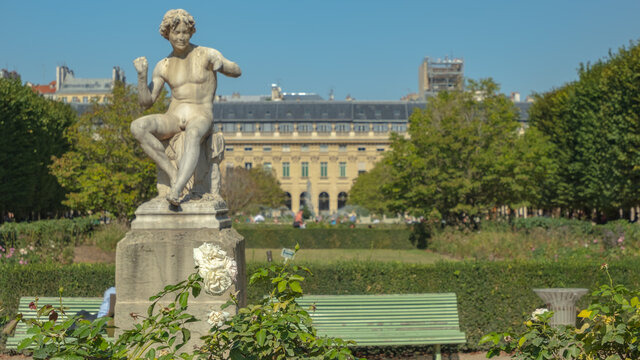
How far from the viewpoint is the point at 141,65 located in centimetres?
543

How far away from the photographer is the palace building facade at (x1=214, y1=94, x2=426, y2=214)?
76375mm

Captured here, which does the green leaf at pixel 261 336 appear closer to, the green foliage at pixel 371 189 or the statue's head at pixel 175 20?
the statue's head at pixel 175 20

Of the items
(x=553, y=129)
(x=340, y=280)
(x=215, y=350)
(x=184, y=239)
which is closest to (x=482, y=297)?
(x=340, y=280)

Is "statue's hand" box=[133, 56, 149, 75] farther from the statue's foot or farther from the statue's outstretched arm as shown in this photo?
the statue's foot

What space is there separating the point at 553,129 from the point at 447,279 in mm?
26159

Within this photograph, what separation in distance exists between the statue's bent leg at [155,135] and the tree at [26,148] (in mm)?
22597

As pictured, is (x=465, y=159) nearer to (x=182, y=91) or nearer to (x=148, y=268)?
(x=182, y=91)

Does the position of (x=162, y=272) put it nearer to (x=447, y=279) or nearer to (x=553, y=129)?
(x=447, y=279)

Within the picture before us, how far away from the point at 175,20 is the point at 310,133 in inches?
2821

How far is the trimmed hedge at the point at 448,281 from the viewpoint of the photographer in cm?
826

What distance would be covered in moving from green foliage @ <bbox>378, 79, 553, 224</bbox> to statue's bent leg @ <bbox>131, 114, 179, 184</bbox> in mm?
18157

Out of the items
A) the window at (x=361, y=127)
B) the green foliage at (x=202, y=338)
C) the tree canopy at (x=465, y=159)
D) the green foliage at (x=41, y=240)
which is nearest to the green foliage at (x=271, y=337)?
the green foliage at (x=202, y=338)

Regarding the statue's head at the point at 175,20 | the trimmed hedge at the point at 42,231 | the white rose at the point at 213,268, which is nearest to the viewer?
the white rose at the point at 213,268

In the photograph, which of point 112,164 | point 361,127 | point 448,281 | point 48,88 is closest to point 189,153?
point 448,281
